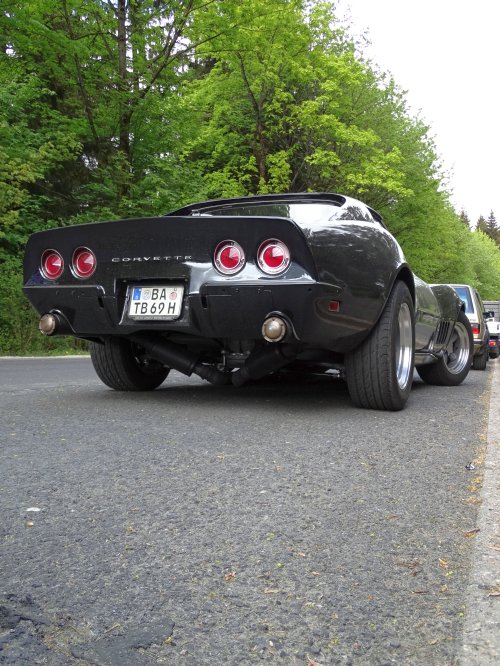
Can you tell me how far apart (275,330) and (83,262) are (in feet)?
4.55

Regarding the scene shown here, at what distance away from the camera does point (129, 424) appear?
3908 millimetres

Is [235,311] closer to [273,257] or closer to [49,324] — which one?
[273,257]

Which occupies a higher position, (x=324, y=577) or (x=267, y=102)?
(x=267, y=102)

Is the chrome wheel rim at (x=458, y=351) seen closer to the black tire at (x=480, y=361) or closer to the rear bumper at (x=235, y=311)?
the rear bumper at (x=235, y=311)

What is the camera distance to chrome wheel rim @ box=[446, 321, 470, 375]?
7207mm

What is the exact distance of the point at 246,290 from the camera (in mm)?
3969

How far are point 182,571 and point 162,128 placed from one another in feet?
50.7

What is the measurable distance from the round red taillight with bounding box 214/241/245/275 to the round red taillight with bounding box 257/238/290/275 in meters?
0.12

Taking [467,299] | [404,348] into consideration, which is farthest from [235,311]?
[467,299]

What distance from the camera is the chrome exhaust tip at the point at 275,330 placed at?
12.8 ft

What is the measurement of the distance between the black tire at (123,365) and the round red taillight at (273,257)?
1.55 metres

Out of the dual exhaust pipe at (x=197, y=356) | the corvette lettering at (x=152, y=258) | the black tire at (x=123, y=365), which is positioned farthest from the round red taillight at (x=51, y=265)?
the black tire at (x=123, y=365)

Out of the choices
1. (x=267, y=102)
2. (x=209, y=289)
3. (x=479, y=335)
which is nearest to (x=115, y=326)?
(x=209, y=289)

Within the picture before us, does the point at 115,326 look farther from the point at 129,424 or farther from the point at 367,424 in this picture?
the point at 367,424
